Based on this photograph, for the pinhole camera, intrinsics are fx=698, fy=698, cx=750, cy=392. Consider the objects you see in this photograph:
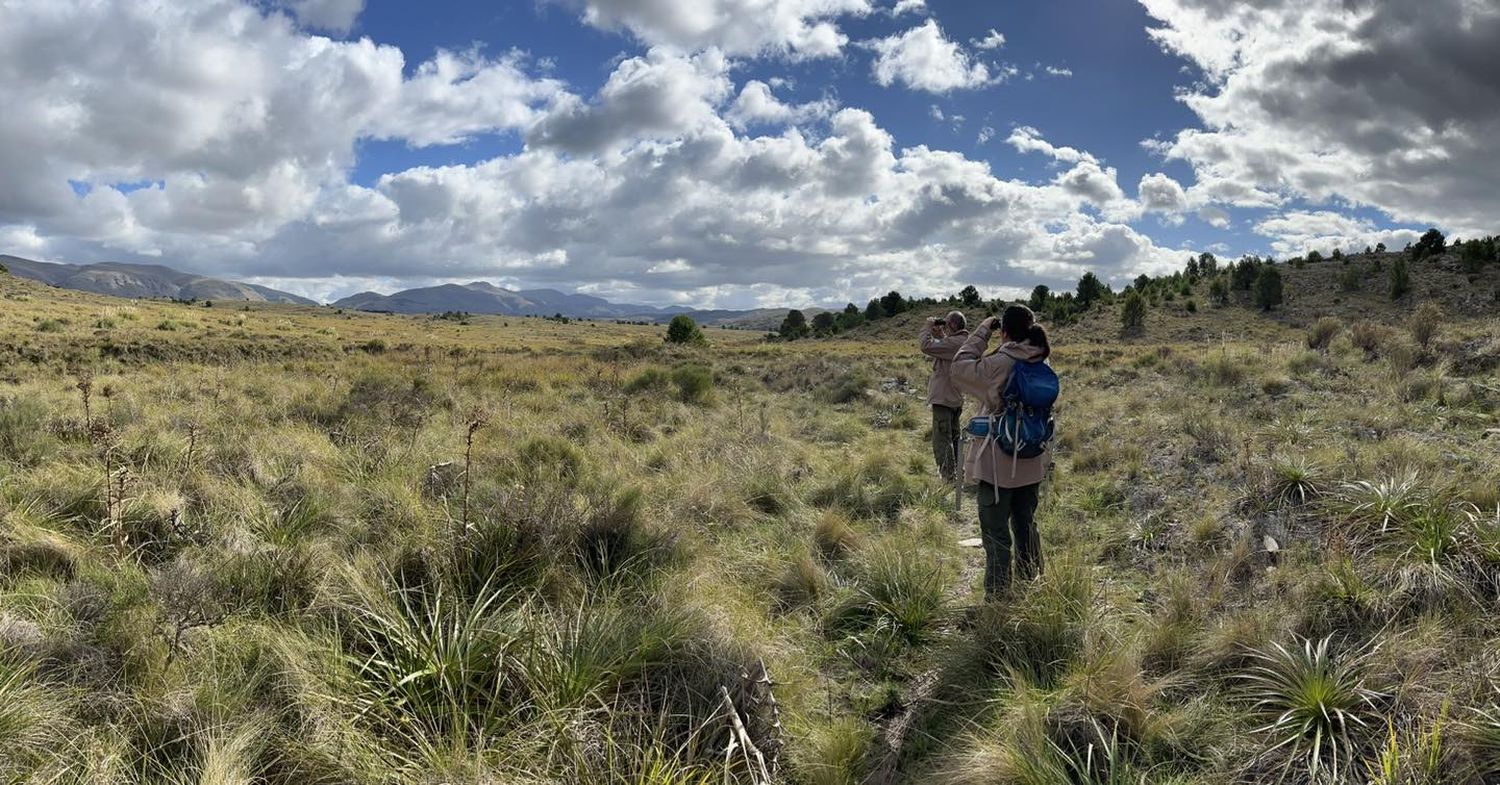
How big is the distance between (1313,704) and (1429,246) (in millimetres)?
62657

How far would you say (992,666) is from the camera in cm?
400

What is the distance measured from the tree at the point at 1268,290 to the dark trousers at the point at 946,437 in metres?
48.2

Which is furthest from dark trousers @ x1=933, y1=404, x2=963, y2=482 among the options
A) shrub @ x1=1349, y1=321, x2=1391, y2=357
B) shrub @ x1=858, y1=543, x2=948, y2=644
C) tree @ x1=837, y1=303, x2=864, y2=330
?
tree @ x1=837, y1=303, x2=864, y2=330

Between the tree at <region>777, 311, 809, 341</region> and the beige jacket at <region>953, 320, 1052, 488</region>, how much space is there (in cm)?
6162

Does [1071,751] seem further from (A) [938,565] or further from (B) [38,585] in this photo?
(B) [38,585]

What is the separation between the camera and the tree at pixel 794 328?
68062mm

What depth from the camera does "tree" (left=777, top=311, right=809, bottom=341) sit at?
68.1m

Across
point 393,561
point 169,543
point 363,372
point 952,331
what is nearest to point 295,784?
point 393,561

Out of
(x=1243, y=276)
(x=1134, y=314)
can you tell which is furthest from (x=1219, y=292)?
(x=1134, y=314)

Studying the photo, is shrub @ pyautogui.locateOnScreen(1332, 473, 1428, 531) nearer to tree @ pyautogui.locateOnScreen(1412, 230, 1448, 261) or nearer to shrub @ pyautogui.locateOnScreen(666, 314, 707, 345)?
shrub @ pyautogui.locateOnScreen(666, 314, 707, 345)

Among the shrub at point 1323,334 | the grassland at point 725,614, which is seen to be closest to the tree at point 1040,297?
the shrub at point 1323,334

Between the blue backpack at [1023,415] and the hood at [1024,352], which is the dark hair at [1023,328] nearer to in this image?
the hood at [1024,352]

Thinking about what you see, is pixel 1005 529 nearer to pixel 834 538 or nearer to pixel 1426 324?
pixel 834 538

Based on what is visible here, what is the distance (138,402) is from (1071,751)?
13.1 metres
